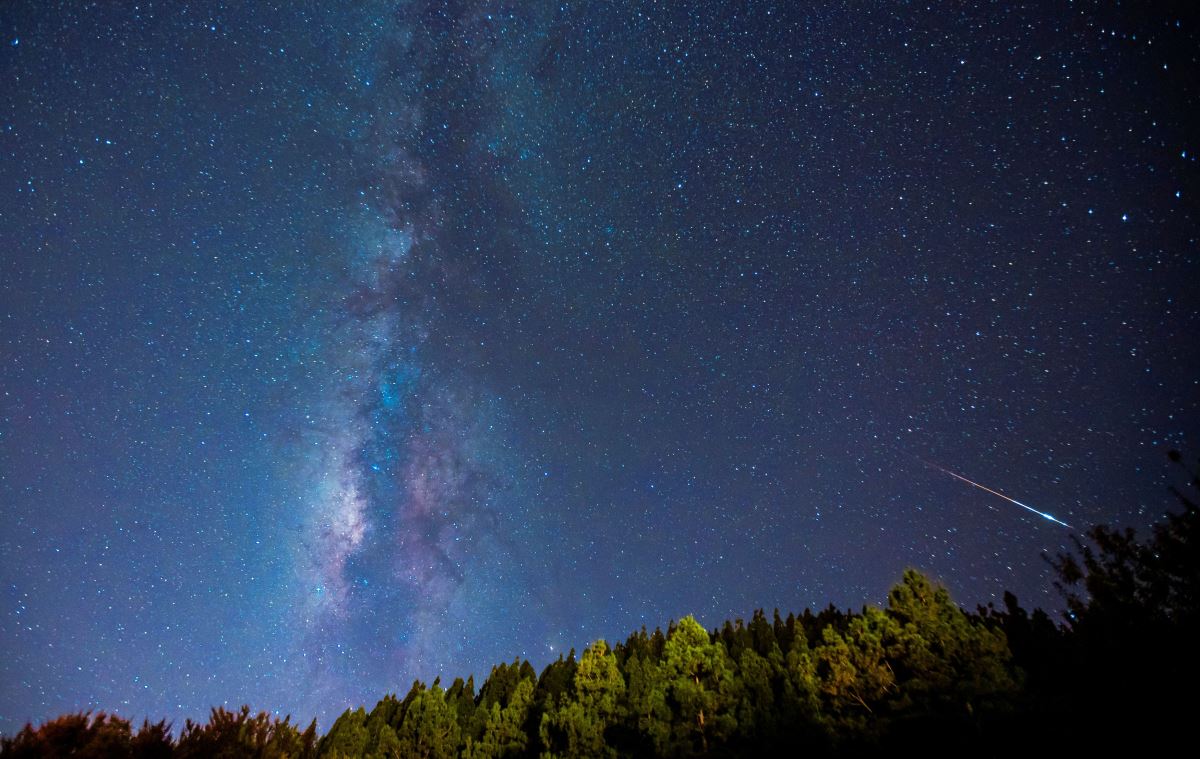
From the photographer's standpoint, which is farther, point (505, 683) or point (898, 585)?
point (505, 683)

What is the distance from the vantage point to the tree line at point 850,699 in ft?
33.9

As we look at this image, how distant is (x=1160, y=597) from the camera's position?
21.3m

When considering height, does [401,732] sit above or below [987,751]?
above

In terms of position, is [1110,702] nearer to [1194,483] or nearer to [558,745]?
[558,745]

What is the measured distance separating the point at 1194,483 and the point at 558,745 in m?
29.0

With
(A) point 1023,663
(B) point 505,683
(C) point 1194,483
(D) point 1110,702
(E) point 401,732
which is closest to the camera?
(D) point 1110,702

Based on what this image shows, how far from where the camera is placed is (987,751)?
1012 centimetres

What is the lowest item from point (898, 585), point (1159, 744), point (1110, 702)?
point (1159, 744)

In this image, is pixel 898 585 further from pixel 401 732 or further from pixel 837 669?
pixel 401 732

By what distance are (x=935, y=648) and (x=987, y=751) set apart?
237cm

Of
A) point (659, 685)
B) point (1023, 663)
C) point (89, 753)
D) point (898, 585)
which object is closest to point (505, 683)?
point (659, 685)

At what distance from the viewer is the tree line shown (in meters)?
10.3

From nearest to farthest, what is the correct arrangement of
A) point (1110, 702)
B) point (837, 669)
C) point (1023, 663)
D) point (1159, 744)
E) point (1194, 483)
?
point (1159, 744) → point (1110, 702) → point (837, 669) → point (1023, 663) → point (1194, 483)

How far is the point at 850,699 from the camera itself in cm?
1266
